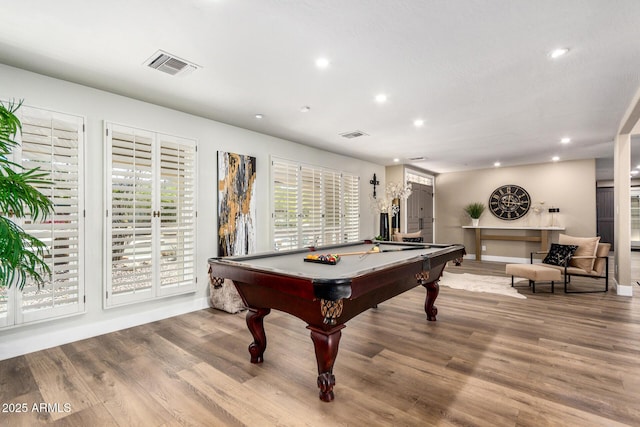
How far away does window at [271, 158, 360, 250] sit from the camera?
4.97 metres

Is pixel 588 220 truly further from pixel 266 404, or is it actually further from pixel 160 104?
pixel 160 104

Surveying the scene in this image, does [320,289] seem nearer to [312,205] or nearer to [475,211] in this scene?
[312,205]

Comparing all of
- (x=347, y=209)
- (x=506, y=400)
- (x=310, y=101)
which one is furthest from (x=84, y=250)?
(x=347, y=209)

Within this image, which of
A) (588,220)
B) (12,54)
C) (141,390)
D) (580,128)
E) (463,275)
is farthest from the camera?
(588,220)

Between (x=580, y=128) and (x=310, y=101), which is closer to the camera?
(x=310, y=101)

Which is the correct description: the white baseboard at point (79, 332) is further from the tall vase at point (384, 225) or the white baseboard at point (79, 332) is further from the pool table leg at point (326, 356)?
the tall vase at point (384, 225)

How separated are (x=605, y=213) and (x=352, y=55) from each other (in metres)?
11.9

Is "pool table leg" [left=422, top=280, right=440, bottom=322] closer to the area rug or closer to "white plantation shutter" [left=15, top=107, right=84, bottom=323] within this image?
the area rug

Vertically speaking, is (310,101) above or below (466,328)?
above

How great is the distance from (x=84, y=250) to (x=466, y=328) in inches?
155

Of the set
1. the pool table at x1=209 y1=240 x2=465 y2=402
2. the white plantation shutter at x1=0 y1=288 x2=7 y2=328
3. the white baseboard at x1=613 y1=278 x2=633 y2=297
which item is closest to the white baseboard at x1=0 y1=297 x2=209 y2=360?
the white plantation shutter at x1=0 y1=288 x2=7 y2=328

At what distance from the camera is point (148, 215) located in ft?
11.4

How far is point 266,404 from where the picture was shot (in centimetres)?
197

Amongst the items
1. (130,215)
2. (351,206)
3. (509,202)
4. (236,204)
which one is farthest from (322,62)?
(509,202)
